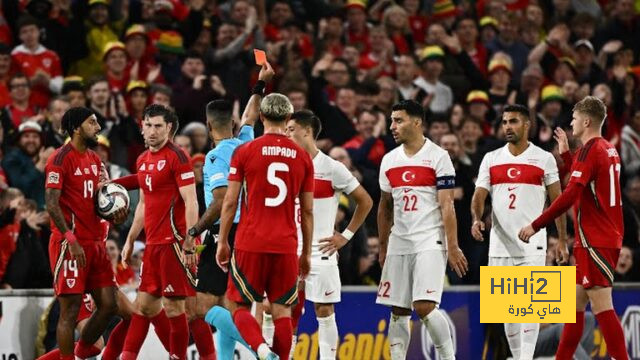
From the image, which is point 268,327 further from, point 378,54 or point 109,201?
point 378,54

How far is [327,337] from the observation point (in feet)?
45.8

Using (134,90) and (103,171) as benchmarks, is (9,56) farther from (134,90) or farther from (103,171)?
(103,171)

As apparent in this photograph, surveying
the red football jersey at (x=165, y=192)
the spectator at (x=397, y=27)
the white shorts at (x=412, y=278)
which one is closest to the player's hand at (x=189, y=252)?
the red football jersey at (x=165, y=192)

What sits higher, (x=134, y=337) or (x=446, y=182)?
(x=446, y=182)

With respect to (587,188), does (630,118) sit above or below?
above

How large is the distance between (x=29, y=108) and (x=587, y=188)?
788 cm

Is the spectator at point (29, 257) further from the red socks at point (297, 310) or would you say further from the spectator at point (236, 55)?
the spectator at point (236, 55)

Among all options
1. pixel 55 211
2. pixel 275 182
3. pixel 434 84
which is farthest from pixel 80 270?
pixel 434 84

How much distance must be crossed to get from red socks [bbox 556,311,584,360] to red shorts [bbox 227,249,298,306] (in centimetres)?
331

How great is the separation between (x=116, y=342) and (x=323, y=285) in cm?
219

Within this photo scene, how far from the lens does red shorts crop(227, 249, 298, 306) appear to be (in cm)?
1179

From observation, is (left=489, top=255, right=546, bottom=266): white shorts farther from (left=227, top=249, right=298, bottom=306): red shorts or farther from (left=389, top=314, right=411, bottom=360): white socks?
(left=227, top=249, right=298, bottom=306): red shorts

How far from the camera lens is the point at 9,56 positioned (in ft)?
60.5

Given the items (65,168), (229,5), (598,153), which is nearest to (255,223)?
(65,168)
